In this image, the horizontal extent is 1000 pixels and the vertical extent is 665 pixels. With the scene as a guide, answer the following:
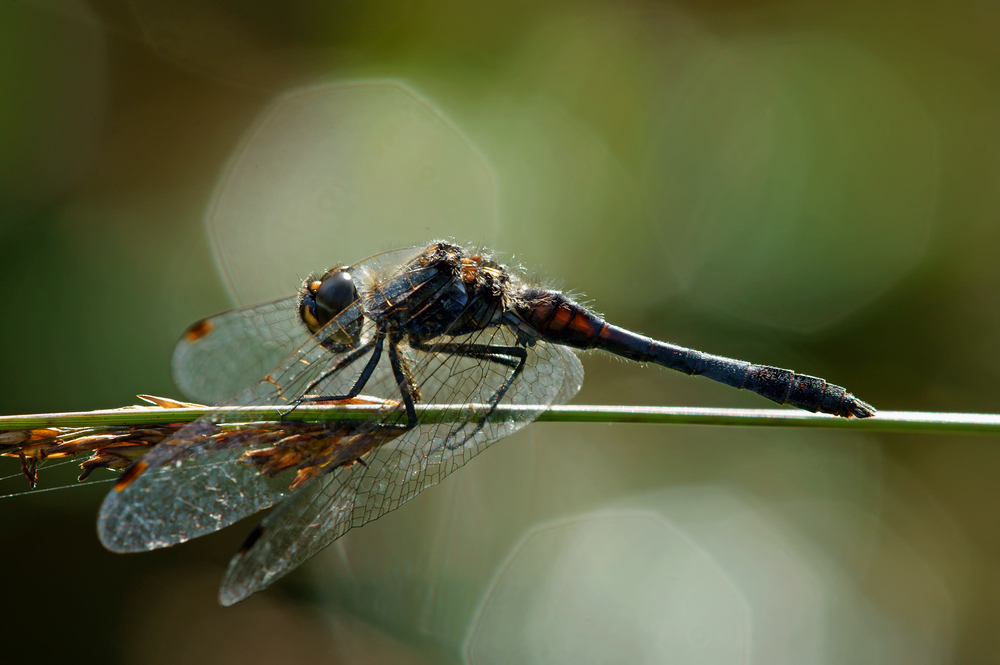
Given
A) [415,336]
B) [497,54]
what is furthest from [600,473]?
[497,54]

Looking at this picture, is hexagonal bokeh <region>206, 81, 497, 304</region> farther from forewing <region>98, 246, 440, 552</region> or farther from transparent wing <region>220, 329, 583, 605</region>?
forewing <region>98, 246, 440, 552</region>

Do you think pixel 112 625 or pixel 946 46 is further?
pixel 946 46

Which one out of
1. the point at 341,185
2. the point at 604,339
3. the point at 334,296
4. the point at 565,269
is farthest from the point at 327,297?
the point at 341,185

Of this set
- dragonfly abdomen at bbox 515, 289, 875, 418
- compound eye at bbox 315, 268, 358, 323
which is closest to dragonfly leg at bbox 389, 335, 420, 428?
compound eye at bbox 315, 268, 358, 323

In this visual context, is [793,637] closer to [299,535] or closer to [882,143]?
[299,535]

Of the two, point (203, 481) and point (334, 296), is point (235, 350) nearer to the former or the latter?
point (334, 296)

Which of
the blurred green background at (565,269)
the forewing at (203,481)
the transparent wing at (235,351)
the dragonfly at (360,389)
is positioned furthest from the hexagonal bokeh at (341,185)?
the forewing at (203,481)
